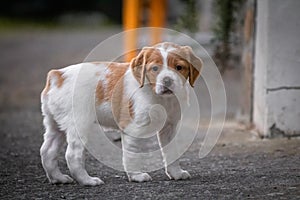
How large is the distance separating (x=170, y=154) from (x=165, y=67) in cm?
72

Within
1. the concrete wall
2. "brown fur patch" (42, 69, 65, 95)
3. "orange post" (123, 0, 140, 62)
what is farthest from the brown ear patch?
"orange post" (123, 0, 140, 62)

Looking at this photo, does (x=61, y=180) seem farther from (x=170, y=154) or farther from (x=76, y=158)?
(x=170, y=154)

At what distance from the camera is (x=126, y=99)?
18.4 feet

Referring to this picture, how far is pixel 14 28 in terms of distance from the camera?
29078 mm

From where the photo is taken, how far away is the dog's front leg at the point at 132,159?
5.54 meters

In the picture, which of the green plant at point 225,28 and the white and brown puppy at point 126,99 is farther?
the green plant at point 225,28

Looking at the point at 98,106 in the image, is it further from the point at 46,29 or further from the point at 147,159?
the point at 46,29

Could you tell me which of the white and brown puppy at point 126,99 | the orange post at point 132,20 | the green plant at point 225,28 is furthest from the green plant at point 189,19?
the white and brown puppy at point 126,99

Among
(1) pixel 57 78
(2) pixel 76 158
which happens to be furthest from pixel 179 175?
(1) pixel 57 78

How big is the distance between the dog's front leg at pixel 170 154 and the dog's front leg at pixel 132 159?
17 cm

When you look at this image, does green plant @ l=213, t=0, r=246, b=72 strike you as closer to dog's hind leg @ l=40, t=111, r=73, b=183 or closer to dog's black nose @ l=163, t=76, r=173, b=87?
dog's hind leg @ l=40, t=111, r=73, b=183

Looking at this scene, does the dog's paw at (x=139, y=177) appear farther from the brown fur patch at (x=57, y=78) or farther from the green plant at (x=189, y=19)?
the green plant at (x=189, y=19)

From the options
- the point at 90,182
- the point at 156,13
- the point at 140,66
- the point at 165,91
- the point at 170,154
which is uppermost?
the point at 140,66

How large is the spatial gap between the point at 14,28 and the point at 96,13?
6.02 meters
